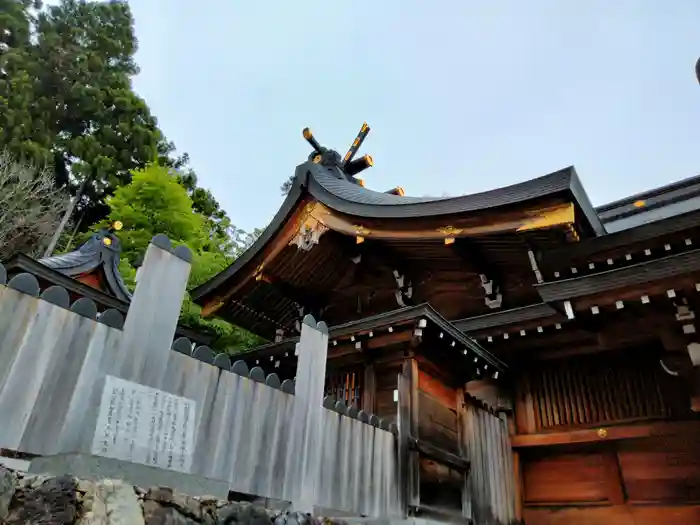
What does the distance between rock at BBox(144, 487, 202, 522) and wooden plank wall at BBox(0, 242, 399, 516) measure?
0.49 meters

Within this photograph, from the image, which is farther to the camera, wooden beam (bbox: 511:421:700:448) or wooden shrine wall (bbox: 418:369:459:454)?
wooden beam (bbox: 511:421:700:448)

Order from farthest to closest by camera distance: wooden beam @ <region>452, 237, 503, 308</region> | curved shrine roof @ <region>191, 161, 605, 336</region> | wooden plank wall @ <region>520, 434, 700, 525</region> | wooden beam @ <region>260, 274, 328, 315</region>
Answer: wooden beam @ <region>260, 274, 328, 315</region>, wooden beam @ <region>452, 237, 503, 308</region>, curved shrine roof @ <region>191, 161, 605, 336</region>, wooden plank wall @ <region>520, 434, 700, 525</region>

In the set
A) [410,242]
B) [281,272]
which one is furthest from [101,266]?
[410,242]

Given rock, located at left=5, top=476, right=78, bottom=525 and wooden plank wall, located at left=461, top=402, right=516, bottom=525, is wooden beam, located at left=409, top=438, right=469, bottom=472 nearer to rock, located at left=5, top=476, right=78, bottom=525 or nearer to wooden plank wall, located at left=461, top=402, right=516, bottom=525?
wooden plank wall, located at left=461, top=402, right=516, bottom=525

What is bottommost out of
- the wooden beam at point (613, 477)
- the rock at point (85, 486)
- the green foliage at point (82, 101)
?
the rock at point (85, 486)

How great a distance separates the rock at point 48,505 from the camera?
2.26 metres

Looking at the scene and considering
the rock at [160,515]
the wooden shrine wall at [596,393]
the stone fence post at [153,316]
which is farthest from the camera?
the wooden shrine wall at [596,393]

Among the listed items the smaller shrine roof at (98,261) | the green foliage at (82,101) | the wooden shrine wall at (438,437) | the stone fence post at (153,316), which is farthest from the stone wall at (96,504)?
the green foliage at (82,101)

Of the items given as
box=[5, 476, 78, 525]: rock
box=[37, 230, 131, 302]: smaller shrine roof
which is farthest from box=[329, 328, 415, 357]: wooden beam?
box=[37, 230, 131, 302]: smaller shrine roof

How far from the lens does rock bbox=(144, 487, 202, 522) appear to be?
2.81 meters

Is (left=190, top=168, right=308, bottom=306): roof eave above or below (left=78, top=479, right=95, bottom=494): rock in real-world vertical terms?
above

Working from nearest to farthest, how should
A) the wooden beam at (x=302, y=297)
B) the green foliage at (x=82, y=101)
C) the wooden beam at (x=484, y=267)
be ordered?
the wooden beam at (x=484, y=267)
the wooden beam at (x=302, y=297)
the green foliage at (x=82, y=101)

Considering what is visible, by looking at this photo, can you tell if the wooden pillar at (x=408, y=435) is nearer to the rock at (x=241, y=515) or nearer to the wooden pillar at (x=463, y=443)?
the wooden pillar at (x=463, y=443)

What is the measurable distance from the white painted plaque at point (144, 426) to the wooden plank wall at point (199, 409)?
0.07 m
